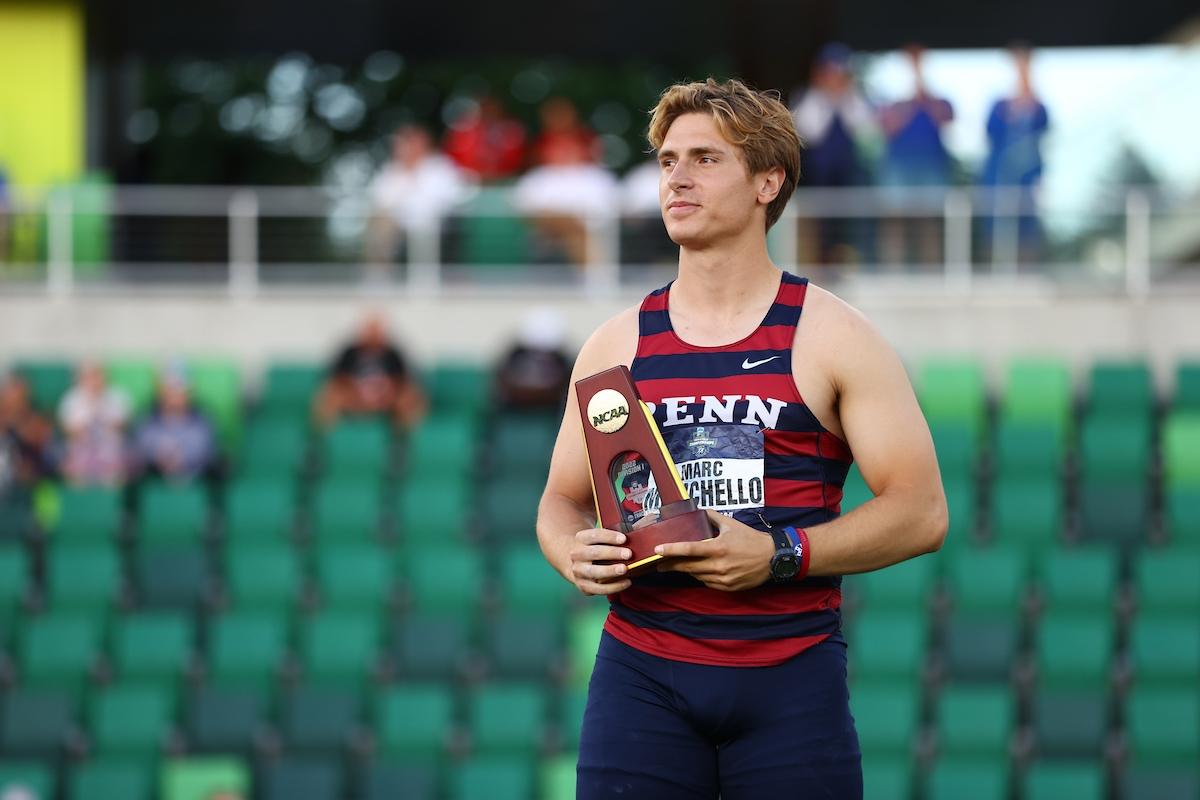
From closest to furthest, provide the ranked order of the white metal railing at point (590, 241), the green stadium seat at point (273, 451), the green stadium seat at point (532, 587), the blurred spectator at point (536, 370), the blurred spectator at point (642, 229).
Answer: the green stadium seat at point (532, 587)
the green stadium seat at point (273, 451)
the blurred spectator at point (536, 370)
the white metal railing at point (590, 241)
the blurred spectator at point (642, 229)

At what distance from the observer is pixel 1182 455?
36.3ft

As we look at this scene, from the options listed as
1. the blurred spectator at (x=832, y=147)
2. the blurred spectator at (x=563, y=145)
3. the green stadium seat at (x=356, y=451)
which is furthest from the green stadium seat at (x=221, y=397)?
the blurred spectator at (x=832, y=147)

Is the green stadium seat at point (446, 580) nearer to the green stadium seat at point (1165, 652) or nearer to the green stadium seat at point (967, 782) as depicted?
the green stadium seat at point (967, 782)

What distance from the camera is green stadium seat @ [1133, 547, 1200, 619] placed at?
9867 mm

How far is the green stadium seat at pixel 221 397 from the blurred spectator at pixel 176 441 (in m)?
0.40

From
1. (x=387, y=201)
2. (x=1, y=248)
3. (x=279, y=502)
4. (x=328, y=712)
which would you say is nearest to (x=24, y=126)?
(x=1, y=248)

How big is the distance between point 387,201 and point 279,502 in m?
3.32

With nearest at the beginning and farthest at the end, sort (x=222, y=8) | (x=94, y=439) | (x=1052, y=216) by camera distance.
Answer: (x=94, y=439), (x=1052, y=216), (x=222, y=8)

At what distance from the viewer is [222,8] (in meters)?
17.0

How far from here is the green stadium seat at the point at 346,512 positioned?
10.9 meters

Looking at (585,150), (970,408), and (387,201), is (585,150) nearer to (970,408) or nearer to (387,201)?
(387,201)

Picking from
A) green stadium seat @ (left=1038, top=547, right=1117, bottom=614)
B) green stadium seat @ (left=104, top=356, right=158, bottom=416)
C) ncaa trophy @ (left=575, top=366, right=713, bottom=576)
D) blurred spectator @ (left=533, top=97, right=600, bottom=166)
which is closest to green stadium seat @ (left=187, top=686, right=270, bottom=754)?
green stadium seat @ (left=104, top=356, right=158, bottom=416)

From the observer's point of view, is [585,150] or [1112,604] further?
[585,150]

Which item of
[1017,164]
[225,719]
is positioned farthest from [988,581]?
[225,719]
